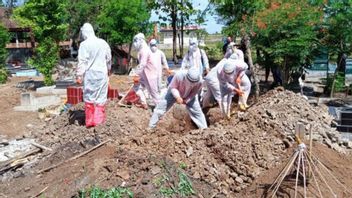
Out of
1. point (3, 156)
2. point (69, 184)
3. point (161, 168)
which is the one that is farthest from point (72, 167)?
point (3, 156)

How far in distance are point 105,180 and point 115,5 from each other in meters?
17.7

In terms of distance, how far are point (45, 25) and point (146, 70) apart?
9.49 m

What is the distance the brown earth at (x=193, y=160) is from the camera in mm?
5312

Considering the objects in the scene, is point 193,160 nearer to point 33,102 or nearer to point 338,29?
point 338,29

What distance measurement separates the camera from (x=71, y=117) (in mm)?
8375

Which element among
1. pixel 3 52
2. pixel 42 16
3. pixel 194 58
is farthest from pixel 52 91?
pixel 3 52

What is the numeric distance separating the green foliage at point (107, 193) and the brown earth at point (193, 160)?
9cm

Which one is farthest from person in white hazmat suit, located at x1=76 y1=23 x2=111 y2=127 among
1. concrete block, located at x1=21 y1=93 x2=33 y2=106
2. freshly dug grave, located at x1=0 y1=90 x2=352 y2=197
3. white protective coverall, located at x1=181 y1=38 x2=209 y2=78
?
concrete block, located at x1=21 y1=93 x2=33 y2=106

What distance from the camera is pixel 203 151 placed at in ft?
19.1

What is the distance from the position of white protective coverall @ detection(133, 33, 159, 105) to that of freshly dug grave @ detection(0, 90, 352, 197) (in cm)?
146

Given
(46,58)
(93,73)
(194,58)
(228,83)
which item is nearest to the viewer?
(93,73)

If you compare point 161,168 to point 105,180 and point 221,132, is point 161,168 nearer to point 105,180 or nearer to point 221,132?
point 105,180

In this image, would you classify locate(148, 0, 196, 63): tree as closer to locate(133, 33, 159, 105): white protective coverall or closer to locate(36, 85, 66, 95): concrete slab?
locate(36, 85, 66, 95): concrete slab

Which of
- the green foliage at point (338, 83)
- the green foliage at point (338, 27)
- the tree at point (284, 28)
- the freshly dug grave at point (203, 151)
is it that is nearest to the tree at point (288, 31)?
the tree at point (284, 28)
